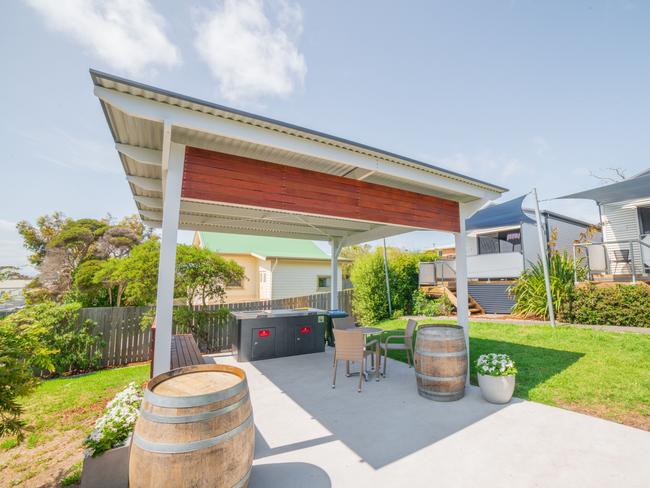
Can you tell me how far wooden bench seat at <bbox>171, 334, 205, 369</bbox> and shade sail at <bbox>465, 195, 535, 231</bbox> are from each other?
1176 centimetres

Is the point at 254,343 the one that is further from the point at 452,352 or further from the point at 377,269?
the point at 377,269

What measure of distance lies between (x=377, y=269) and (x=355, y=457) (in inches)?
367

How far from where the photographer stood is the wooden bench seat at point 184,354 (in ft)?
14.1

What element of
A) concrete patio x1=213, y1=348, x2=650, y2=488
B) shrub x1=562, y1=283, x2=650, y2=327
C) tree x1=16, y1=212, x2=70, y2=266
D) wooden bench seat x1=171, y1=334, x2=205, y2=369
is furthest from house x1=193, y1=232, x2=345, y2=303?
concrete patio x1=213, y1=348, x2=650, y2=488

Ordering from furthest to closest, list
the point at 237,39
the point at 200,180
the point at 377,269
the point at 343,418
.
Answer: the point at 377,269 → the point at 237,39 → the point at 343,418 → the point at 200,180

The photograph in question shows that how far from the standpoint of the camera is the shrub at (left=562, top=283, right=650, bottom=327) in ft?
24.7

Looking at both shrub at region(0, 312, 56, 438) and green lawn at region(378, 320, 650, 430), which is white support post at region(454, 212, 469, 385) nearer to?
green lawn at region(378, 320, 650, 430)

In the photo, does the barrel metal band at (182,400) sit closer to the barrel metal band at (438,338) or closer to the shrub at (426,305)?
the barrel metal band at (438,338)

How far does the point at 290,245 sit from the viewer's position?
1727 cm

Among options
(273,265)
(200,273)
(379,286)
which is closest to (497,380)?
(200,273)

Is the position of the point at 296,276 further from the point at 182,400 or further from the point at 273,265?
the point at 182,400

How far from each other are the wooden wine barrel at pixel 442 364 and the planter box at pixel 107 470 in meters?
3.49

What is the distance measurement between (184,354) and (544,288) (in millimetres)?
9924

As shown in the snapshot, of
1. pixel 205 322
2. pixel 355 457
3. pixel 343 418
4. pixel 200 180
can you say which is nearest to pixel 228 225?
pixel 205 322
